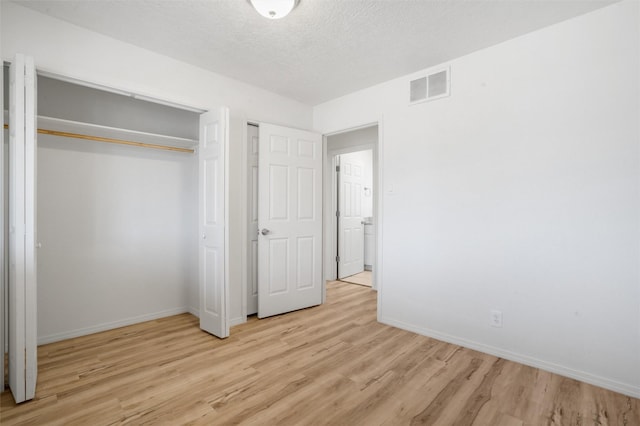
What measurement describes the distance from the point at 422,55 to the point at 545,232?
1.82m

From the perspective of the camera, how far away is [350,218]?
18.5 ft

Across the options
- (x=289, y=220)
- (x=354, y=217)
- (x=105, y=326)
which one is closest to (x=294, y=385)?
(x=289, y=220)

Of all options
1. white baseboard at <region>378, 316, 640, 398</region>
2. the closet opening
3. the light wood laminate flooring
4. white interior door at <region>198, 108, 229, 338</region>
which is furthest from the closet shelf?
white baseboard at <region>378, 316, 640, 398</region>

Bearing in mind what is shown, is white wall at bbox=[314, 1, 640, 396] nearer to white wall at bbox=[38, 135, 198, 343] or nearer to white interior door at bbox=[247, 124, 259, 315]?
white interior door at bbox=[247, 124, 259, 315]

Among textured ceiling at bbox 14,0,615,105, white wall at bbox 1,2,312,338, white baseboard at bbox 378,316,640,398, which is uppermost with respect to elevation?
textured ceiling at bbox 14,0,615,105

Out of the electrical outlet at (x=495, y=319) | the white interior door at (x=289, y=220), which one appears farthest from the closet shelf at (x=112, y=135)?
the electrical outlet at (x=495, y=319)

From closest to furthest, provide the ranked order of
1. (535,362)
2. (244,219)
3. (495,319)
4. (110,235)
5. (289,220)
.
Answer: (535,362), (495,319), (110,235), (244,219), (289,220)

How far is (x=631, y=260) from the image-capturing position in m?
2.01

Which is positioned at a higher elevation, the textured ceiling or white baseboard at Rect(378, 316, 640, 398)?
the textured ceiling

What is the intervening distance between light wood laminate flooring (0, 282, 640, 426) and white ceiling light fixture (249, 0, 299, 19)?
8.30ft

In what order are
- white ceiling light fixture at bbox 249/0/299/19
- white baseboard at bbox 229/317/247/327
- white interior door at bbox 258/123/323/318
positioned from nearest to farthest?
white ceiling light fixture at bbox 249/0/299/19 → white baseboard at bbox 229/317/247/327 → white interior door at bbox 258/123/323/318

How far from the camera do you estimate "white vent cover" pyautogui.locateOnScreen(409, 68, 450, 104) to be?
2.88 m

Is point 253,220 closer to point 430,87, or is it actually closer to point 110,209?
point 110,209

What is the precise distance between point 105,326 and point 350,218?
3898 millimetres
